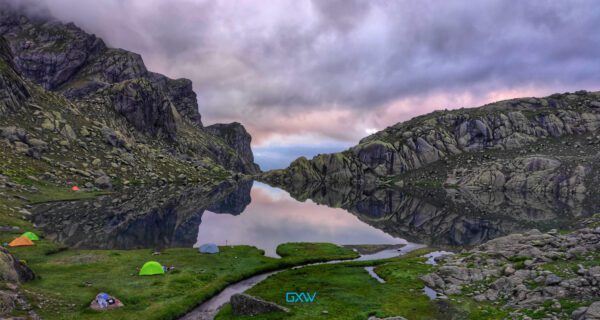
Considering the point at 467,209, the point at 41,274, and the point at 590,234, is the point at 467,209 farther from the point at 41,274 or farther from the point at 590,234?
the point at 41,274

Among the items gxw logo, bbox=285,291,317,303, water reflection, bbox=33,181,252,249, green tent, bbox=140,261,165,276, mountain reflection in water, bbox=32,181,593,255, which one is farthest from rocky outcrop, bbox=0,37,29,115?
gxw logo, bbox=285,291,317,303

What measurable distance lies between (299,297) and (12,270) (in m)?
30.4

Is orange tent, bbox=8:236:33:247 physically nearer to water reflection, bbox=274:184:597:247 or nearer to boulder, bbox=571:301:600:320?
boulder, bbox=571:301:600:320

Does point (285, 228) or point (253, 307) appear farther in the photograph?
point (285, 228)

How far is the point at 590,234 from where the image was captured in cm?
4672

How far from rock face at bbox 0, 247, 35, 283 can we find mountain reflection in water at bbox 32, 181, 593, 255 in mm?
30609

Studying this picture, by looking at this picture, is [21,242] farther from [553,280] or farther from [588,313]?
[553,280]

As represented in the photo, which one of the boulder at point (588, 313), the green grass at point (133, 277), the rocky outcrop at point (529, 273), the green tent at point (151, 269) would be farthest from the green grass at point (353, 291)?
the green tent at point (151, 269)

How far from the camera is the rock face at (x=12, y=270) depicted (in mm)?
34469

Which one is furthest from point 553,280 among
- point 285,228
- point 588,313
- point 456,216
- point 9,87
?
point 9,87

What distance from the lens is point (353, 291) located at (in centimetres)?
4603

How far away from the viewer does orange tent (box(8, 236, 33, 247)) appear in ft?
187

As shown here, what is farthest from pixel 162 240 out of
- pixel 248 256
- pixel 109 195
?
pixel 109 195

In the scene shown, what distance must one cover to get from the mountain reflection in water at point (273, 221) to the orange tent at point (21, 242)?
9.14m
